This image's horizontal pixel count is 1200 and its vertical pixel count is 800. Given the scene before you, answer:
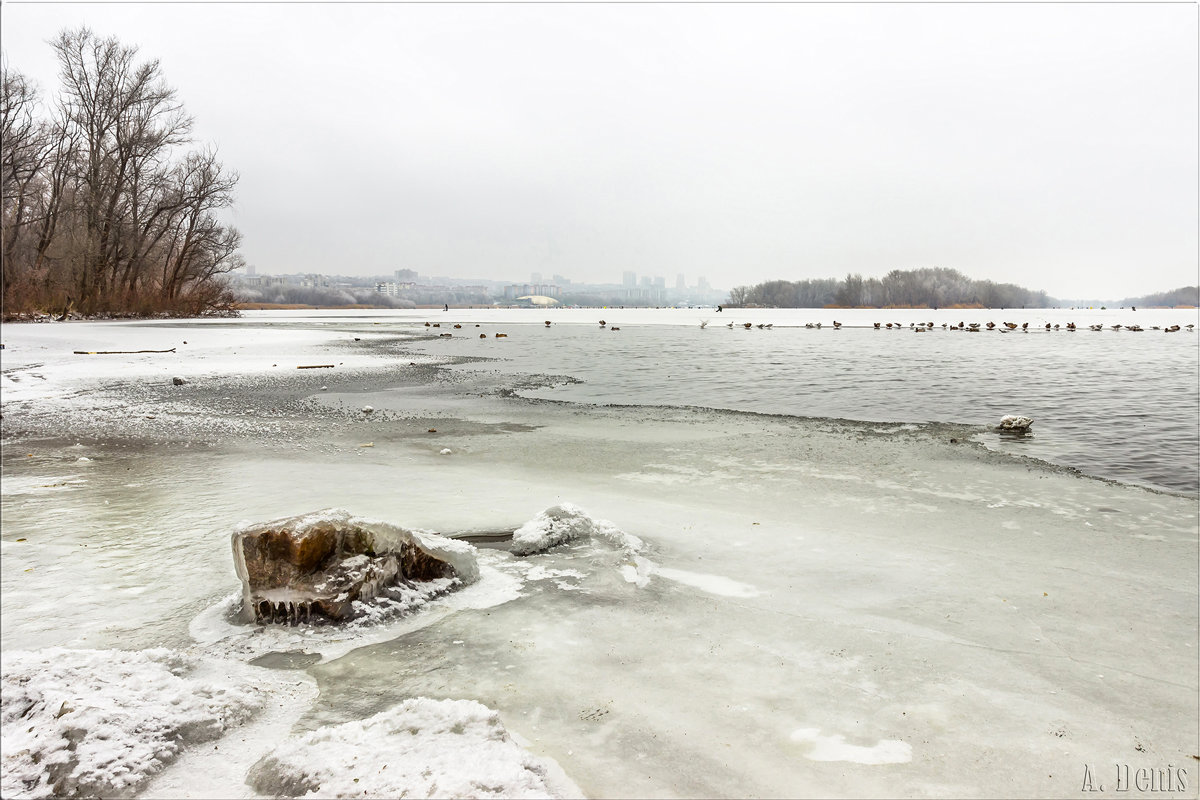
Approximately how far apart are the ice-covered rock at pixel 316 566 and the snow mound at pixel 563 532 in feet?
3.61

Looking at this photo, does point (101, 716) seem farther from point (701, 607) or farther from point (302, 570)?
point (701, 607)

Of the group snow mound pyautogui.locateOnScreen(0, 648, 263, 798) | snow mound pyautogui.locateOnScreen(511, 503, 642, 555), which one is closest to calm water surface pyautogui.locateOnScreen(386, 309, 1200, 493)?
snow mound pyautogui.locateOnScreen(511, 503, 642, 555)

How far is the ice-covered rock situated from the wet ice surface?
17cm

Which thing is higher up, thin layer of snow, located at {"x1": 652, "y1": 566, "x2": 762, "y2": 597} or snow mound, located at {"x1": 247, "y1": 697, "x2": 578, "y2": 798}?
snow mound, located at {"x1": 247, "y1": 697, "x2": 578, "y2": 798}

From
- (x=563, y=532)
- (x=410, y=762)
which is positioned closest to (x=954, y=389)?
(x=563, y=532)

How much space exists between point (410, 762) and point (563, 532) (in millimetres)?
2941

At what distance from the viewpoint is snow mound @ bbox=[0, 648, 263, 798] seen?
2.13 metres

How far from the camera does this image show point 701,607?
4.07 metres

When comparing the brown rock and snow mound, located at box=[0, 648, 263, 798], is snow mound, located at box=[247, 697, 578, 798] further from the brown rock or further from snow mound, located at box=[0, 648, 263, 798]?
the brown rock

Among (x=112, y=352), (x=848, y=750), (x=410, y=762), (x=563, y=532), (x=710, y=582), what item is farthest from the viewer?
(x=112, y=352)

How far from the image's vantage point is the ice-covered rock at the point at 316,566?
3645mm

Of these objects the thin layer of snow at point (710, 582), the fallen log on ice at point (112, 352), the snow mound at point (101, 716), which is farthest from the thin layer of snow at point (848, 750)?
the fallen log on ice at point (112, 352)

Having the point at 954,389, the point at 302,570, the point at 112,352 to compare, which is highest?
the point at 112,352

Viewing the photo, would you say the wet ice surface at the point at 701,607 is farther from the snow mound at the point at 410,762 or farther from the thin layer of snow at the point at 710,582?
the snow mound at the point at 410,762
